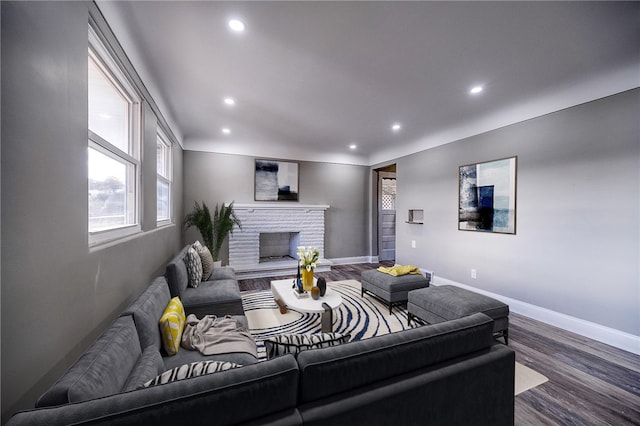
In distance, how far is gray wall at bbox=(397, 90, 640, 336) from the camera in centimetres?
241

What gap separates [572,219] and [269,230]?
4564 millimetres

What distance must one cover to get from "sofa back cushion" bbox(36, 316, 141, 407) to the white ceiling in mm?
1877

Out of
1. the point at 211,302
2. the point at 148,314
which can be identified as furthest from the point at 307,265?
the point at 148,314

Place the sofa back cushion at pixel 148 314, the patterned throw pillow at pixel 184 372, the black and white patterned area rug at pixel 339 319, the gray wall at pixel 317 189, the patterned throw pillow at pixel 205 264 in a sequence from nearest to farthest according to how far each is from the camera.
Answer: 1. the patterned throw pillow at pixel 184 372
2. the sofa back cushion at pixel 148 314
3. the black and white patterned area rug at pixel 339 319
4. the patterned throw pillow at pixel 205 264
5. the gray wall at pixel 317 189

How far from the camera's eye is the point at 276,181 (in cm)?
543

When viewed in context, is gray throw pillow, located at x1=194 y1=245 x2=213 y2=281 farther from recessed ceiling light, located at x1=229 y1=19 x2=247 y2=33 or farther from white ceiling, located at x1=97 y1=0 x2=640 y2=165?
recessed ceiling light, located at x1=229 y1=19 x2=247 y2=33

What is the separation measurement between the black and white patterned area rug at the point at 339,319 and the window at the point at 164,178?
1696 mm

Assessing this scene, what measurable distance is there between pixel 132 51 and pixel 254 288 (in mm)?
3432

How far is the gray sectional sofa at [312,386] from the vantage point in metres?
0.72

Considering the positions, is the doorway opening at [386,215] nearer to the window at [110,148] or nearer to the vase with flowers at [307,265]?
the vase with flowers at [307,265]

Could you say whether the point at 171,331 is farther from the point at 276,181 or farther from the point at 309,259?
the point at 276,181

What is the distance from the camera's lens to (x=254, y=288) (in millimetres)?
4258

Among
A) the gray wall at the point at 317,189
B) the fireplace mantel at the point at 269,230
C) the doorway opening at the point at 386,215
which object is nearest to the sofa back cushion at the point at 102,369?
the fireplace mantel at the point at 269,230

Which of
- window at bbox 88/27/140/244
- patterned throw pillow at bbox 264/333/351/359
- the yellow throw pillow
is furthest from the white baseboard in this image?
window at bbox 88/27/140/244
